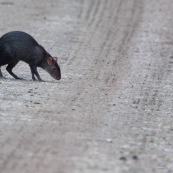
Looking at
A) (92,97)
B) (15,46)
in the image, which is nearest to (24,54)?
(15,46)

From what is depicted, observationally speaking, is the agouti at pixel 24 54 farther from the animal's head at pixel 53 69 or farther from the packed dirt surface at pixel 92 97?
the packed dirt surface at pixel 92 97

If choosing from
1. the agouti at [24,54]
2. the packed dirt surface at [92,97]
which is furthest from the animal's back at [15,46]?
the packed dirt surface at [92,97]

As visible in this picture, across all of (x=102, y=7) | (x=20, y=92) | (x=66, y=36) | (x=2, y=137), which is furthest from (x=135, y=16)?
(x=2, y=137)

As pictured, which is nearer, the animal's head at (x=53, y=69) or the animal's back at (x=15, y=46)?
the animal's back at (x=15, y=46)

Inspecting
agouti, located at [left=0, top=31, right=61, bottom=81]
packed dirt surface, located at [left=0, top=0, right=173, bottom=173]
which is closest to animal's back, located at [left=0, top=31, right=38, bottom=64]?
agouti, located at [left=0, top=31, right=61, bottom=81]

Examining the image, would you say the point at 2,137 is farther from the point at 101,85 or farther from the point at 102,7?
the point at 102,7

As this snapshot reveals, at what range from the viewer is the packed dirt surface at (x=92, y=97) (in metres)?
7.42

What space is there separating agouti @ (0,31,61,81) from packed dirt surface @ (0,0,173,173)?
0.23 meters

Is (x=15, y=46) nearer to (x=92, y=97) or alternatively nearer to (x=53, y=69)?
(x=53, y=69)

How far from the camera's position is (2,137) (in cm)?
805

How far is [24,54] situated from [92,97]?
213cm

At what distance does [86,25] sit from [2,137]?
12476 millimetres

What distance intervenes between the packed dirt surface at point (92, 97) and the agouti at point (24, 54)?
23 centimetres

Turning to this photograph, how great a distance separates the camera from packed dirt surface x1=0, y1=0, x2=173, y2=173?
24.3 ft
